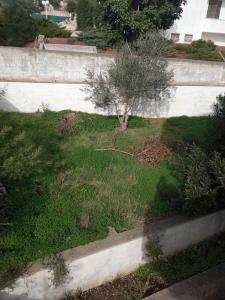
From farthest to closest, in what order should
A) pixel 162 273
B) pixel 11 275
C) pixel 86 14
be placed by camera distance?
1. pixel 86 14
2. pixel 162 273
3. pixel 11 275

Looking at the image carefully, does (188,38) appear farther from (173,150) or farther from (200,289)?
(200,289)

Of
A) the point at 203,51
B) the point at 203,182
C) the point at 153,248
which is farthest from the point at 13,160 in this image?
the point at 203,51

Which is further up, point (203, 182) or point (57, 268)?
point (203, 182)

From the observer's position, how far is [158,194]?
7594 millimetres

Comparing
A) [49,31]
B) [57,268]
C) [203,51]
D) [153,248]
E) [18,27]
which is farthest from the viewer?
[49,31]

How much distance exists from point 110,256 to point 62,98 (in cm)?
738

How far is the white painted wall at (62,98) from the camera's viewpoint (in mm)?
11109

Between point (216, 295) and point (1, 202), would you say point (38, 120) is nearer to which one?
point (1, 202)

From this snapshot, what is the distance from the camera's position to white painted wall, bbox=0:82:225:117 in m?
11.1

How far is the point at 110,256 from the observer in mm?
5801

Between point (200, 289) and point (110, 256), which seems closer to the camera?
point (200, 289)

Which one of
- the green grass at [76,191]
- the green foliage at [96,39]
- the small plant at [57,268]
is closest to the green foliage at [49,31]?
the green foliage at [96,39]

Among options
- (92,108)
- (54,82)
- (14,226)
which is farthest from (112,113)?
(14,226)

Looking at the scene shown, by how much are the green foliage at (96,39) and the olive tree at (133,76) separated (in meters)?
9.95
